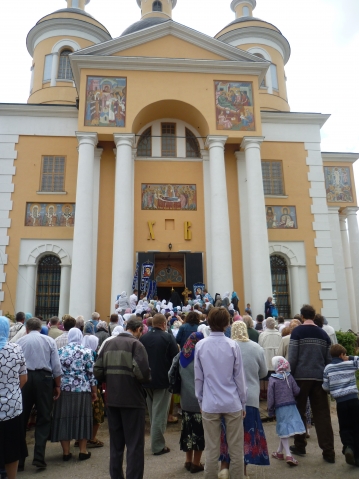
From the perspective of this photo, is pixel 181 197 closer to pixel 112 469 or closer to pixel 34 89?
pixel 34 89

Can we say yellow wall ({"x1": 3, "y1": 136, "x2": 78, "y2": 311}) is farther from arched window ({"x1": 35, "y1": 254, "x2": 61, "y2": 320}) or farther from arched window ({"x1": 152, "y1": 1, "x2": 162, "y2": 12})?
arched window ({"x1": 152, "y1": 1, "x2": 162, "y2": 12})

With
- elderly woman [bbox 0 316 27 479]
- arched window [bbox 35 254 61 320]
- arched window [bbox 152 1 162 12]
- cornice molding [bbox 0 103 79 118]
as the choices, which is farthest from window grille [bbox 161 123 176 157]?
elderly woman [bbox 0 316 27 479]

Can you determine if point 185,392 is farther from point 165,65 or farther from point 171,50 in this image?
point 171,50

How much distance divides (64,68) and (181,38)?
9.41 meters

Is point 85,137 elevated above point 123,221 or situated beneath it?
elevated above

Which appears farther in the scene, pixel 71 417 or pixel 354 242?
pixel 354 242

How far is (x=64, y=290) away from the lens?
19.1 meters

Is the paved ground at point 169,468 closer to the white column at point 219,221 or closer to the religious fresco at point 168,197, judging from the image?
the white column at point 219,221

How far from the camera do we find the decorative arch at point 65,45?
26828 millimetres

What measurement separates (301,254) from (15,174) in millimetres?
14398

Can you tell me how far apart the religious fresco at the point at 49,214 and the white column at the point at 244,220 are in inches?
320

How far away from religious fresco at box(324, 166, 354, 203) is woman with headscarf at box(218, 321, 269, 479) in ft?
72.7

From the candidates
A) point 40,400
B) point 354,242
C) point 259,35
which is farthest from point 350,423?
point 259,35

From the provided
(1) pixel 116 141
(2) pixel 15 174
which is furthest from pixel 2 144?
(1) pixel 116 141
